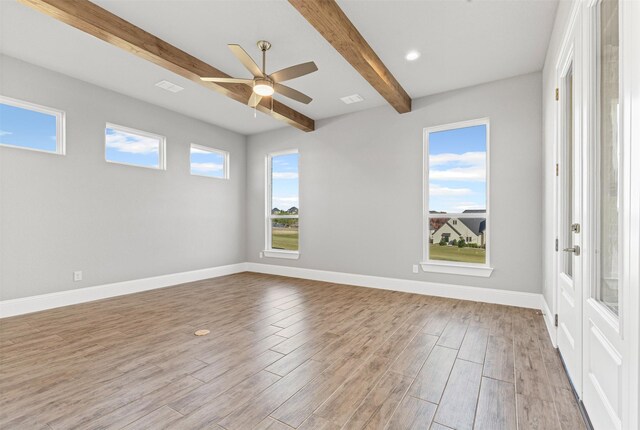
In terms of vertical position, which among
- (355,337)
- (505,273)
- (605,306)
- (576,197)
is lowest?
(355,337)

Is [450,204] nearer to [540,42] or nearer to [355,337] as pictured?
[540,42]

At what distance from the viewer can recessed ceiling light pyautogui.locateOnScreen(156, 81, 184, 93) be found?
418cm

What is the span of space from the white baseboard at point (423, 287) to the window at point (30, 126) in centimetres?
400

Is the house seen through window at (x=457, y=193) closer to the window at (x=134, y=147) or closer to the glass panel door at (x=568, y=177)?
the glass panel door at (x=568, y=177)

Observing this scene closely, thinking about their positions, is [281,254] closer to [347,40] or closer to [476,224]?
[476,224]

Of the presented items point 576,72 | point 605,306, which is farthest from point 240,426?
point 576,72

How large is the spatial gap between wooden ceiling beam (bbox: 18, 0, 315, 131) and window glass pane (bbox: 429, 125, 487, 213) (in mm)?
3055

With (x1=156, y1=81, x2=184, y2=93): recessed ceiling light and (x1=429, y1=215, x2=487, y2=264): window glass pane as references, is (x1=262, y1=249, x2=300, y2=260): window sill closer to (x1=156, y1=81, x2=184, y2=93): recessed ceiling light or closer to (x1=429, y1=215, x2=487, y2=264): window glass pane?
(x1=429, y1=215, x2=487, y2=264): window glass pane

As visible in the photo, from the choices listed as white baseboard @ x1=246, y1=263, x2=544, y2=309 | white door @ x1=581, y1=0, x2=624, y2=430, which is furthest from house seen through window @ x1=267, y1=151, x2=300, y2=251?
white door @ x1=581, y1=0, x2=624, y2=430

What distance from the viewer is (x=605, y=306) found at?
1.48m

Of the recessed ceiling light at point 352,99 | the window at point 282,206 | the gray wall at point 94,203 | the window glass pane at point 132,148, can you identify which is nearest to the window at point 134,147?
the window glass pane at point 132,148

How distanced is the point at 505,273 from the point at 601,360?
2.71 meters

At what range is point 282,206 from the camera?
→ 249 inches

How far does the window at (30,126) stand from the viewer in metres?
3.57
